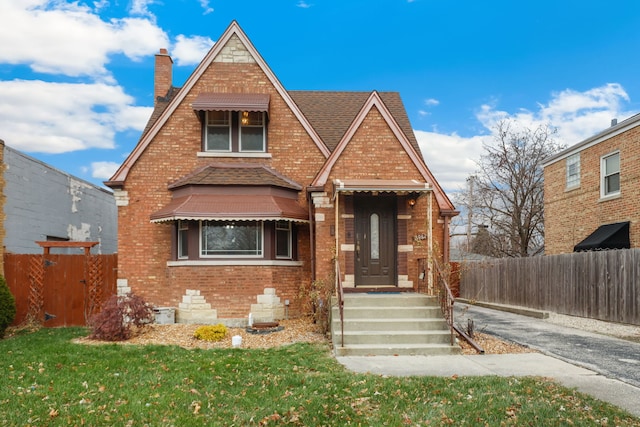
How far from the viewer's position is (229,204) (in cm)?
1385

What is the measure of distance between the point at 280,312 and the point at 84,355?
533 cm

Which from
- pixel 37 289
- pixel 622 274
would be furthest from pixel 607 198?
pixel 37 289

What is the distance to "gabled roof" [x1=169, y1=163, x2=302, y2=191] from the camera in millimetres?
14211

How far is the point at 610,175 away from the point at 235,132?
13838 millimetres

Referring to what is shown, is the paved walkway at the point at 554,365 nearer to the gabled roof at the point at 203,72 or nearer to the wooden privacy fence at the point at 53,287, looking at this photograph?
the gabled roof at the point at 203,72

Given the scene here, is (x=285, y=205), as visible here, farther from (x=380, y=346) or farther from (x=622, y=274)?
(x=622, y=274)

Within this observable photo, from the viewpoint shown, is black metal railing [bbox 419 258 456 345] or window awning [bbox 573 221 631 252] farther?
window awning [bbox 573 221 631 252]

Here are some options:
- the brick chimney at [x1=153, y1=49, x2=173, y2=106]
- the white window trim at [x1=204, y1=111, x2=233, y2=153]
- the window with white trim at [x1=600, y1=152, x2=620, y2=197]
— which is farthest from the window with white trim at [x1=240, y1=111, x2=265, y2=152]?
Result: the window with white trim at [x1=600, y1=152, x2=620, y2=197]

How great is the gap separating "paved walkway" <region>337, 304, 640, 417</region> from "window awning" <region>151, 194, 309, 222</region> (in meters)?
4.95

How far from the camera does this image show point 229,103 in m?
14.4

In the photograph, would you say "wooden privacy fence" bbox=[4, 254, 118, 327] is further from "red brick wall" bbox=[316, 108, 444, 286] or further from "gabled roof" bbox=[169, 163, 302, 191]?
"red brick wall" bbox=[316, 108, 444, 286]

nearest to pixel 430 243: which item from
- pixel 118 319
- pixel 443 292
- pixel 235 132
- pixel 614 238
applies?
pixel 443 292

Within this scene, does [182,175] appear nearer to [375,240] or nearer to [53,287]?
[53,287]

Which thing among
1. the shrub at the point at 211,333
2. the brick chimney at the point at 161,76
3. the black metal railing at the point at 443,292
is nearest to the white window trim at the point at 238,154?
the brick chimney at the point at 161,76
